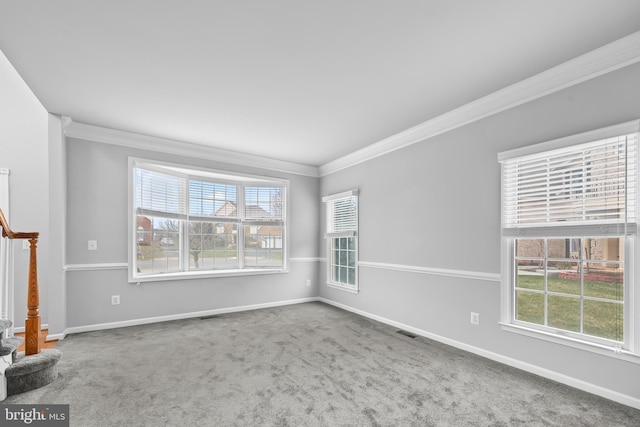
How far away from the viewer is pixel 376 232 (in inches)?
181

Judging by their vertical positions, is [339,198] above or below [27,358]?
above

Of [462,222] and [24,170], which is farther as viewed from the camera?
[24,170]

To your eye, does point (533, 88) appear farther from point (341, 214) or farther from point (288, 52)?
point (341, 214)

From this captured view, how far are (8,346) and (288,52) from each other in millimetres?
3249

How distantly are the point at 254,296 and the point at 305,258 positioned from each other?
1192 mm

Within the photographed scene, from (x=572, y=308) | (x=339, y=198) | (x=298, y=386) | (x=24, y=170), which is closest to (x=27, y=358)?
(x=298, y=386)

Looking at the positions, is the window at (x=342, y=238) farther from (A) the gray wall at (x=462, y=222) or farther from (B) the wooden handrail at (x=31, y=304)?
(B) the wooden handrail at (x=31, y=304)

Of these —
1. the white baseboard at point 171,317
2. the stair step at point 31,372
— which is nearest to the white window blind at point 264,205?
the white baseboard at point 171,317

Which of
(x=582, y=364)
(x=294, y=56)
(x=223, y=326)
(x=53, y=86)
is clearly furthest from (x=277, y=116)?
(x=582, y=364)

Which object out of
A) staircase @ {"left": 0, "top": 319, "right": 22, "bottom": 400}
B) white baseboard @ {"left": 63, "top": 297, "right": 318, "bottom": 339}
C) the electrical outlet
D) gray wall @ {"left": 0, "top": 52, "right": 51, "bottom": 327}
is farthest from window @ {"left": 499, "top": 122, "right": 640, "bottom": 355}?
gray wall @ {"left": 0, "top": 52, "right": 51, "bottom": 327}

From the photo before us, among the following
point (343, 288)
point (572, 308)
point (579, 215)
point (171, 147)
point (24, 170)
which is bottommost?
point (572, 308)

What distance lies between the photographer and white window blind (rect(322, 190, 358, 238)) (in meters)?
5.09

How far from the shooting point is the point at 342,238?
5.50 metres

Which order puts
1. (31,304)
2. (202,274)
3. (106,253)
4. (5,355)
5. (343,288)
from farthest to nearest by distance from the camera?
(343,288) < (202,274) < (106,253) < (31,304) < (5,355)
